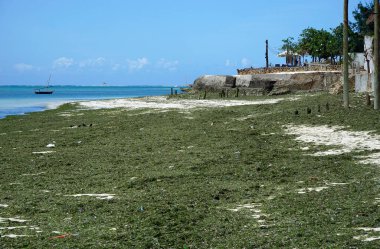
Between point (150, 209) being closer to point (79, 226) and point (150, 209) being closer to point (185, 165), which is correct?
point (79, 226)

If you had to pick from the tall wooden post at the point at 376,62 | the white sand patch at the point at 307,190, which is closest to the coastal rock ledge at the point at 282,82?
the tall wooden post at the point at 376,62

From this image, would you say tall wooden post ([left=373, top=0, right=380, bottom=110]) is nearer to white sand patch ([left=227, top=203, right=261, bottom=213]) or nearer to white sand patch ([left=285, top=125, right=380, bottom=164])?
white sand patch ([left=285, top=125, right=380, bottom=164])

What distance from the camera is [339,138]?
Answer: 1745 centimetres

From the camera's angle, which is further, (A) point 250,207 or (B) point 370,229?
(A) point 250,207

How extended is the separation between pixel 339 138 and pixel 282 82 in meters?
38.7

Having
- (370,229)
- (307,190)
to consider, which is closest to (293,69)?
(307,190)

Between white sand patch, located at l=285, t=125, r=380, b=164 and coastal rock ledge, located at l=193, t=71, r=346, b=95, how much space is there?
100 feet

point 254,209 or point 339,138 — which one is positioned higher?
point 339,138

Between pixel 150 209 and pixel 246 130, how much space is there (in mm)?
12826

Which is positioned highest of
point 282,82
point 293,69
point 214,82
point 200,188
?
point 293,69

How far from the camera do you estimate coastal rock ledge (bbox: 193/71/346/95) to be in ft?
174

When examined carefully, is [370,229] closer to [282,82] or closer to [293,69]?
[282,82]

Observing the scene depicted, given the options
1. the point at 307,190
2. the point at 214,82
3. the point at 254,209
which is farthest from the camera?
the point at 214,82

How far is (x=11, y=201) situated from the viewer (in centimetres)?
1034
